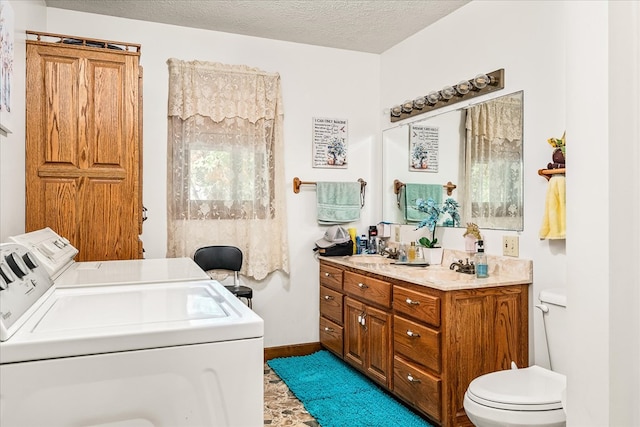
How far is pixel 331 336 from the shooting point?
356cm

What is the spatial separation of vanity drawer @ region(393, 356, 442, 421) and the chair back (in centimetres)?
137

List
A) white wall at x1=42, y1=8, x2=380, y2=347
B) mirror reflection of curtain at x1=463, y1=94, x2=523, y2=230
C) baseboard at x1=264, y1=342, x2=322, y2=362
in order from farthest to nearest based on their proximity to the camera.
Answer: baseboard at x1=264, y1=342, x2=322, y2=362 → white wall at x1=42, y1=8, x2=380, y2=347 → mirror reflection of curtain at x1=463, y1=94, x2=523, y2=230

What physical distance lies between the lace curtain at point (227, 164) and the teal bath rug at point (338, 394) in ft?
2.44

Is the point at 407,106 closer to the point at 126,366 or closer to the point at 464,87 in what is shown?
the point at 464,87

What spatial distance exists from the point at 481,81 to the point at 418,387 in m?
1.86

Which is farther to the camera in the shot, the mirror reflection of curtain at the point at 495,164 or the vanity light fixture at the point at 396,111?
the vanity light fixture at the point at 396,111

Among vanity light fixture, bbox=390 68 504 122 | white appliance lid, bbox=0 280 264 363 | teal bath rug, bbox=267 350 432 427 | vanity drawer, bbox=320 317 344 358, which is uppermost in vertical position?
vanity light fixture, bbox=390 68 504 122

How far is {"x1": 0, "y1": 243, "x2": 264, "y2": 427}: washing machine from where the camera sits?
3.11 ft

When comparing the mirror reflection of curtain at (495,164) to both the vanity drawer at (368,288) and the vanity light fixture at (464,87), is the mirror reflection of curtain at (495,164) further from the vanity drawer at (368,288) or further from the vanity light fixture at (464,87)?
the vanity drawer at (368,288)

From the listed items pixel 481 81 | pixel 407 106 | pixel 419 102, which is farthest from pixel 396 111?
pixel 481 81

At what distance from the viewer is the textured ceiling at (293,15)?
2.97 metres

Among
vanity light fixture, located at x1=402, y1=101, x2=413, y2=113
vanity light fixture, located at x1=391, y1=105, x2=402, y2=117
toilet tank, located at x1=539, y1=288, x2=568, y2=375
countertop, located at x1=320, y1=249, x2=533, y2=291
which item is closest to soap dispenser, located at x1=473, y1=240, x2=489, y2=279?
countertop, located at x1=320, y1=249, x2=533, y2=291

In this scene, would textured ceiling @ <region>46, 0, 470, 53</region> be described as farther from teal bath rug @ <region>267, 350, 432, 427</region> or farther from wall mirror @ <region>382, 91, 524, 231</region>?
teal bath rug @ <region>267, 350, 432, 427</region>

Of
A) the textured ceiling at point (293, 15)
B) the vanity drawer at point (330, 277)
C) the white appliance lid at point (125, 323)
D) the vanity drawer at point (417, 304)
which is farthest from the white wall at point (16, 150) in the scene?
the vanity drawer at point (330, 277)
